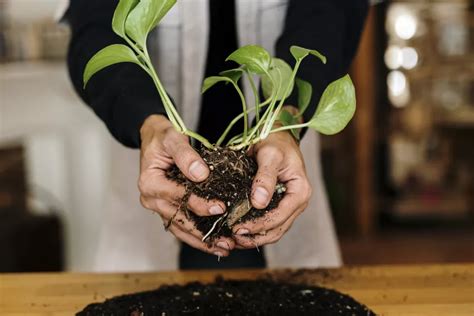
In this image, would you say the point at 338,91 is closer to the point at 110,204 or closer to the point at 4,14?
the point at 110,204

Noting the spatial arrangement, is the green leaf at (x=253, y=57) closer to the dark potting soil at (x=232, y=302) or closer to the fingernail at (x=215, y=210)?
the fingernail at (x=215, y=210)

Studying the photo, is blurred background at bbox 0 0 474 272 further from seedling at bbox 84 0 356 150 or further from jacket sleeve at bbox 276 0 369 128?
seedling at bbox 84 0 356 150

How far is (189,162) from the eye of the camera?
0.70 metres

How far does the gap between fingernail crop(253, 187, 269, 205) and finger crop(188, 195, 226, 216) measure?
0.13 ft

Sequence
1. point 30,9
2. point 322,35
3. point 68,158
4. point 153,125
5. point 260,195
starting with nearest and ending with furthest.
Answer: point 260,195, point 153,125, point 322,35, point 68,158, point 30,9

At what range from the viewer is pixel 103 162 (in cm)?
254

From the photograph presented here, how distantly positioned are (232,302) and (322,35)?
16.0 inches

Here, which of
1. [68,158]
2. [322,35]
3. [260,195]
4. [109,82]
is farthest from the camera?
[68,158]

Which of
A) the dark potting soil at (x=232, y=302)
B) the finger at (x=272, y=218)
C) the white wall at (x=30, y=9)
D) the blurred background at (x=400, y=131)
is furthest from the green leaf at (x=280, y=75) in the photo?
the white wall at (x=30, y=9)

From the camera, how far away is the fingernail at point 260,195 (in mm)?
696

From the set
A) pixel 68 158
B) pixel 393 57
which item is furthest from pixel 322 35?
pixel 393 57

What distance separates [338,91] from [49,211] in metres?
1.79

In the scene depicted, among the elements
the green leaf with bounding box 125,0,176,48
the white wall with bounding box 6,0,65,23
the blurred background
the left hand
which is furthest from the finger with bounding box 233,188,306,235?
the white wall with bounding box 6,0,65,23

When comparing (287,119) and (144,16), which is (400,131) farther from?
(144,16)
